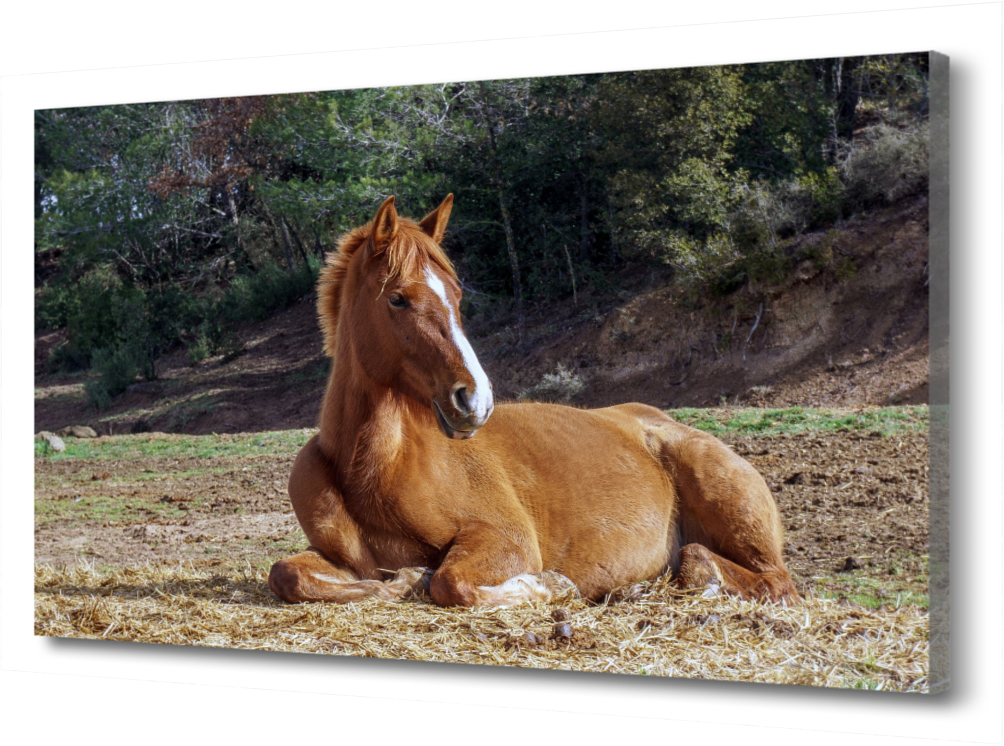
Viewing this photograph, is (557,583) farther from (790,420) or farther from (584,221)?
(584,221)

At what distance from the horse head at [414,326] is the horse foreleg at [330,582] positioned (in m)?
0.67

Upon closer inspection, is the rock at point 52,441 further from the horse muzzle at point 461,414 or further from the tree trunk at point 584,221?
the tree trunk at point 584,221

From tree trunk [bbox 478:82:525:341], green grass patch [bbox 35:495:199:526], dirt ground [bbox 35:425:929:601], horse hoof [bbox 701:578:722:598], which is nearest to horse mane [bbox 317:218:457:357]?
tree trunk [bbox 478:82:525:341]

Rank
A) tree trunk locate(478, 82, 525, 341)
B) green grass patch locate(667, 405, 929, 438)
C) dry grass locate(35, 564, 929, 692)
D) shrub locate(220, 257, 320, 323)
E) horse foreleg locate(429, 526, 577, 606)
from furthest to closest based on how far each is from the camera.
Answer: shrub locate(220, 257, 320, 323)
tree trunk locate(478, 82, 525, 341)
green grass patch locate(667, 405, 929, 438)
horse foreleg locate(429, 526, 577, 606)
dry grass locate(35, 564, 929, 692)

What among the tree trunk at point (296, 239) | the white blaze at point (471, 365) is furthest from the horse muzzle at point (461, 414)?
the tree trunk at point (296, 239)

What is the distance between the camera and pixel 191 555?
514cm

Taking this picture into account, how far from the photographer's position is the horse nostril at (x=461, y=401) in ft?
12.2

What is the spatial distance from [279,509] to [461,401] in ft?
7.11

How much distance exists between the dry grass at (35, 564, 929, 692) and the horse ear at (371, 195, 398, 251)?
149cm

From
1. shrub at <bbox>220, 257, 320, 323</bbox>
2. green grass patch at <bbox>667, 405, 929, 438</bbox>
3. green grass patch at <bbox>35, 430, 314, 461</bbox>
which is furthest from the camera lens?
green grass patch at <bbox>35, 430, 314, 461</bbox>

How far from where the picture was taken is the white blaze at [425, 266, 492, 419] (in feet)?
12.1

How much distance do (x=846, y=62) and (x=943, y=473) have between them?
5.81 feet

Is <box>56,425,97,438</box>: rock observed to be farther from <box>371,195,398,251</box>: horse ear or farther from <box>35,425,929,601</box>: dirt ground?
<box>371,195,398,251</box>: horse ear

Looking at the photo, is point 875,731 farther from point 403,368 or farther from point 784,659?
point 403,368
